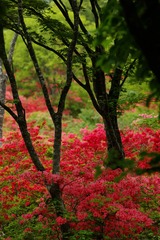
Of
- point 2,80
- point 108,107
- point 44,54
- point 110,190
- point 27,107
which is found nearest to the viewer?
point 110,190

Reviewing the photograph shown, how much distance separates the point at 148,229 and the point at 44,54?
1778 centimetres

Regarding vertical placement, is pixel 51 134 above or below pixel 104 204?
above

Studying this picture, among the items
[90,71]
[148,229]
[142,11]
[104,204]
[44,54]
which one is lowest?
[148,229]

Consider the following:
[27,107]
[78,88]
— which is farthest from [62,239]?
[27,107]

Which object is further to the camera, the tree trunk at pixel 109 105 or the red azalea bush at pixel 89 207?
the tree trunk at pixel 109 105

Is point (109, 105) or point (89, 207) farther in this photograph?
point (109, 105)

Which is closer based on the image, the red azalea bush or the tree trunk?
the red azalea bush

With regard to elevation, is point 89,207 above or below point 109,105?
below

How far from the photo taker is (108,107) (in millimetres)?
7695

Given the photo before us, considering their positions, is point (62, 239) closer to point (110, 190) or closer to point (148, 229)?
point (110, 190)

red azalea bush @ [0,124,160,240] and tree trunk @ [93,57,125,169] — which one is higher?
tree trunk @ [93,57,125,169]

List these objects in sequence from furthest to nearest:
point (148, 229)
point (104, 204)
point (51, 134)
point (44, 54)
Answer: point (44, 54)
point (51, 134)
point (148, 229)
point (104, 204)

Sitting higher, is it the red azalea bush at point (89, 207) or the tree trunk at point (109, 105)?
the tree trunk at point (109, 105)

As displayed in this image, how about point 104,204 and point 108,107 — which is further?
point 108,107
